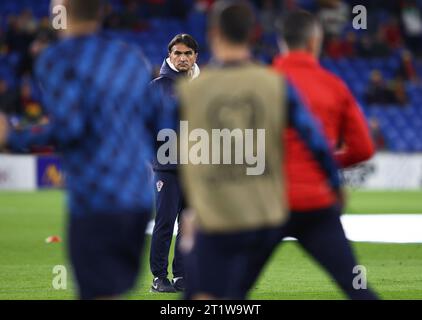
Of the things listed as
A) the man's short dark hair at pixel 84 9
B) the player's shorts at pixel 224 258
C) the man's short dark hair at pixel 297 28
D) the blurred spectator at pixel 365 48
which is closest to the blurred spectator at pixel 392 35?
the blurred spectator at pixel 365 48

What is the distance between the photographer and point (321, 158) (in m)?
6.09

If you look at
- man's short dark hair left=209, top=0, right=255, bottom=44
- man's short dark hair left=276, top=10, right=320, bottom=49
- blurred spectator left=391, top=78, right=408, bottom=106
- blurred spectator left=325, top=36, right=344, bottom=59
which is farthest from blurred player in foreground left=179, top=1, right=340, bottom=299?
blurred spectator left=325, top=36, right=344, bottom=59

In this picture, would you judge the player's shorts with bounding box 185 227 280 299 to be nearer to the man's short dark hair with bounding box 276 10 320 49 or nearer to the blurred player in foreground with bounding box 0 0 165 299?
the blurred player in foreground with bounding box 0 0 165 299

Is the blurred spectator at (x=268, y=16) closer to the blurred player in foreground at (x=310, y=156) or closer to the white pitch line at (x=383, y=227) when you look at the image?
the white pitch line at (x=383, y=227)

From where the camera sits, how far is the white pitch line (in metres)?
16.3

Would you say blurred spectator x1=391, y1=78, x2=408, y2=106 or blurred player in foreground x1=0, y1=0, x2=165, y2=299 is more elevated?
blurred spectator x1=391, y1=78, x2=408, y2=106

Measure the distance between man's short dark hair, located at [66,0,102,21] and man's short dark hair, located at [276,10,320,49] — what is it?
137cm

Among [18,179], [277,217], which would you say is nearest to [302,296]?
[277,217]

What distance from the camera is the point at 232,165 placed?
5.63 m

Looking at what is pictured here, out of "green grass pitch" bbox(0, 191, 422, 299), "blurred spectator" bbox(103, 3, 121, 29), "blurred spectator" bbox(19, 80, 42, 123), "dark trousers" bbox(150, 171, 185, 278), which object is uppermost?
"blurred spectator" bbox(103, 3, 121, 29)

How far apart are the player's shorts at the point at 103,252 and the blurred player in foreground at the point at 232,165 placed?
0.36 metres

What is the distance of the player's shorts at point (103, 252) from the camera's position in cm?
573

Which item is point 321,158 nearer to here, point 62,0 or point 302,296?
point 62,0

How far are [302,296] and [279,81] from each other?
4.96 meters
